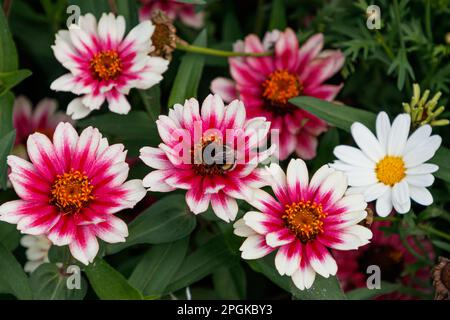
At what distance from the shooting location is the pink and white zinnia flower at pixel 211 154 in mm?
1079

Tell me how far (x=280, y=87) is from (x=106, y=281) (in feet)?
1.72

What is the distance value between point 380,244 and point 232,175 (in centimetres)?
54

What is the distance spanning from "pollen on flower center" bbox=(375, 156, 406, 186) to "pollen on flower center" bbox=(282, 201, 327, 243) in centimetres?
17

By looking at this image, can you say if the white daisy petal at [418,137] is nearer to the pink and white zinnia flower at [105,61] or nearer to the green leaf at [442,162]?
the green leaf at [442,162]

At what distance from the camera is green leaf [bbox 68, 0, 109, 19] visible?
1.35 m

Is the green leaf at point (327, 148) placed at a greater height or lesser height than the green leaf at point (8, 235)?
greater

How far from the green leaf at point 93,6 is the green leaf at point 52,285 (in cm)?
47

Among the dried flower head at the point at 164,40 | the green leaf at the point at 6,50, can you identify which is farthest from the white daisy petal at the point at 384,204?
the green leaf at the point at 6,50

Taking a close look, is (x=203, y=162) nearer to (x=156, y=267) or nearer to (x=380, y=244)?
(x=156, y=267)

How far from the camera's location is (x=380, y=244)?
152cm

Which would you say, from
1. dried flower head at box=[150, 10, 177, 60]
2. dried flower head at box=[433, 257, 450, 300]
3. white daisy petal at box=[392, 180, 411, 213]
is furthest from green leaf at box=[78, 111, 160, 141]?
dried flower head at box=[433, 257, 450, 300]

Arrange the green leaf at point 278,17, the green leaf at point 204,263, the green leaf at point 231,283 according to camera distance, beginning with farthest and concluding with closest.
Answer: the green leaf at point 278,17, the green leaf at point 231,283, the green leaf at point 204,263

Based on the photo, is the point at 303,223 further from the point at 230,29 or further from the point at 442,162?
the point at 230,29
